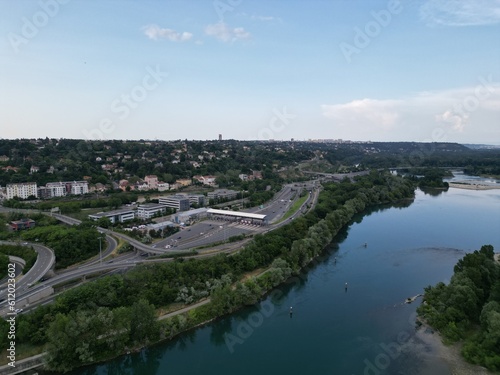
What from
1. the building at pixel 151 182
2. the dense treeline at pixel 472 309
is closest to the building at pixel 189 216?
the building at pixel 151 182

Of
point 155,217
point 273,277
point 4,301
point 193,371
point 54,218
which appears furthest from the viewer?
point 155,217

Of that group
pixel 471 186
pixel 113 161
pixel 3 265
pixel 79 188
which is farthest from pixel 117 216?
pixel 471 186

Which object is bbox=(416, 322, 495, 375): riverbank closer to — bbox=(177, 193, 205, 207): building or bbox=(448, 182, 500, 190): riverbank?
bbox=(177, 193, 205, 207): building

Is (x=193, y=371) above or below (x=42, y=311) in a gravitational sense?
below

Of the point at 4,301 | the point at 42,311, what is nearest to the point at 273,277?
the point at 42,311

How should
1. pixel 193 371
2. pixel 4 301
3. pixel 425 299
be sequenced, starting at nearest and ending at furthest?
pixel 193 371, pixel 4 301, pixel 425 299

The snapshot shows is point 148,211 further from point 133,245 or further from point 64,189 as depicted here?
point 64,189

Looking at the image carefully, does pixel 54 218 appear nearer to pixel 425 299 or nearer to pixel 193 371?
pixel 193 371
